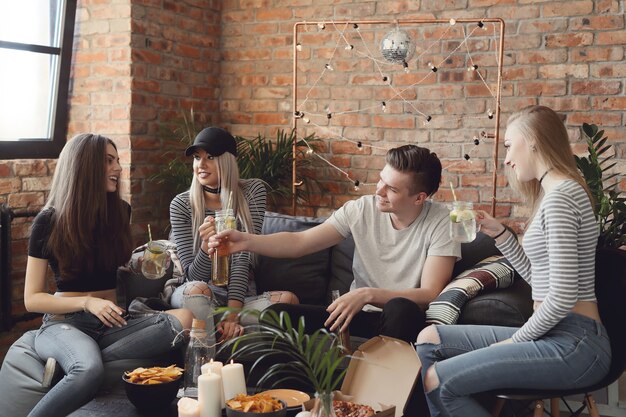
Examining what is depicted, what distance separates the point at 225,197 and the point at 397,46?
1327mm

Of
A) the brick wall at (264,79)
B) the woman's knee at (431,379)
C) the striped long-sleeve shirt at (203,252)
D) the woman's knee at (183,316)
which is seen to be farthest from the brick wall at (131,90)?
the woman's knee at (431,379)

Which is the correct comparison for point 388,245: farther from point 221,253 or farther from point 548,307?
point 548,307

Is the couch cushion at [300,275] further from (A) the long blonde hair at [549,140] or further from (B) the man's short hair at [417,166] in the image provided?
(A) the long blonde hair at [549,140]

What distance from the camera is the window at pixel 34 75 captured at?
12.7ft

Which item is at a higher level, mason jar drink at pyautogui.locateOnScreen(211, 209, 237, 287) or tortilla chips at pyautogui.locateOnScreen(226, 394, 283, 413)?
mason jar drink at pyautogui.locateOnScreen(211, 209, 237, 287)

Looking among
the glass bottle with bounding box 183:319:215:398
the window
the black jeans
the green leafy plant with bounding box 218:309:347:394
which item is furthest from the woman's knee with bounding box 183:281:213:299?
the window

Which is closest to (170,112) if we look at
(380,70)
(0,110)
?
(0,110)

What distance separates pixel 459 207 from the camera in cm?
257

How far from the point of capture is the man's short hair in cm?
299

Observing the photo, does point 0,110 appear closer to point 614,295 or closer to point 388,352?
point 388,352

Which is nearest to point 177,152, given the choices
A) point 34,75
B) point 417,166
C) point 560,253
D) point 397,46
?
point 34,75

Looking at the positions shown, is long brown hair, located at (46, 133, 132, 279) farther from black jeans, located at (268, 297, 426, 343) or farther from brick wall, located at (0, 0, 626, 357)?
brick wall, located at (0, 0, 626, 357)

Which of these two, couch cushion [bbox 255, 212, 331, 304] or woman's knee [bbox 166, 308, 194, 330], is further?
couch cushion [bbox 255, 212, 331, 304]

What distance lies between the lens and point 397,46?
157 inches
